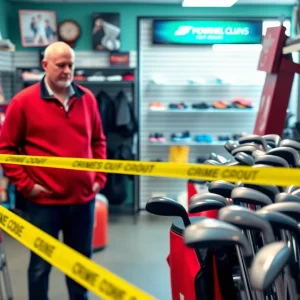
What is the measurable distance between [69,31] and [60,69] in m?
4.34

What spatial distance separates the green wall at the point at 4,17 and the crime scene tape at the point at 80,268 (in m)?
5.85

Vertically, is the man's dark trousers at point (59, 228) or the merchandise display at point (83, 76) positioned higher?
the merchandise display at point (83, 76)

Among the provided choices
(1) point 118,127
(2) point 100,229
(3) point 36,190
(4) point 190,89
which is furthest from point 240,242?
(4) point 190,89

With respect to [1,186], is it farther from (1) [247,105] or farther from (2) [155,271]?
(1) [247,105]

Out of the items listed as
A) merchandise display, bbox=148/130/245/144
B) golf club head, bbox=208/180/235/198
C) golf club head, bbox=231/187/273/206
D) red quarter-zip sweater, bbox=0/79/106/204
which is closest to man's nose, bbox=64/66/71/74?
red quarter-zip sweater, bbox=0/79/106/204

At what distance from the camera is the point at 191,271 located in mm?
1546

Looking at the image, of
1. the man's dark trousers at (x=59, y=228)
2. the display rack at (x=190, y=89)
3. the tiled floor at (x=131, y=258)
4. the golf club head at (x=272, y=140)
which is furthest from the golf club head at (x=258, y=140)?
the display rack at (x=190, y=89)

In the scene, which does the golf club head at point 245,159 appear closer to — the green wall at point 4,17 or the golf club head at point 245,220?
the golf club head at point 245,220

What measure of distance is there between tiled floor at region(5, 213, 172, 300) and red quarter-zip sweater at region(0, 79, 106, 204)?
1310mm

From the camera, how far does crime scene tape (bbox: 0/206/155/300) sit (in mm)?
974

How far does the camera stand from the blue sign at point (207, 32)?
7066 mm

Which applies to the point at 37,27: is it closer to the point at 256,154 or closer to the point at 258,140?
the point at 258,140

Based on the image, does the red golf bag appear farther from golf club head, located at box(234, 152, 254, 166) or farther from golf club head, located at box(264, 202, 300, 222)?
golf club head, located at box(234, 152, 254, 166)

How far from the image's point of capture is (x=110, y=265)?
4.67m
